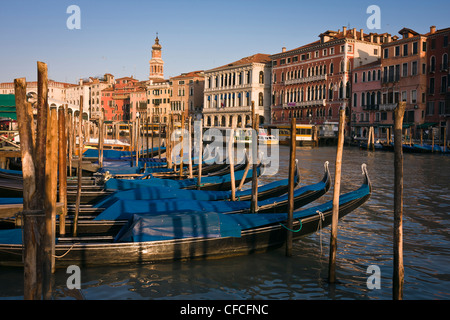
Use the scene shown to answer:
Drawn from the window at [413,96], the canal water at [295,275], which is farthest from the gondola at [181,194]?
the window at [413,96]

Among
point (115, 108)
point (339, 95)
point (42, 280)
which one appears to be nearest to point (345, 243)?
point (42, 280)

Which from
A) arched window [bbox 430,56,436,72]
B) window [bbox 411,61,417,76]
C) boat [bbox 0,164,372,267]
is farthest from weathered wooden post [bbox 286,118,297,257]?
window [bbox 411,61,417,76]

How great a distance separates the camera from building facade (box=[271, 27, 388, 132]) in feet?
117

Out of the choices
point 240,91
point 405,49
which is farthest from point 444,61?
point 240,91

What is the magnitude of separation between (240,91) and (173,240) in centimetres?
3947

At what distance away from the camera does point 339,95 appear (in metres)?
36.6

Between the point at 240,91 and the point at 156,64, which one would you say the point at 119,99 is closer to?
the point at 156,64

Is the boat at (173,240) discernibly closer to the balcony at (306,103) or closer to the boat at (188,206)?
the boat at (188,206)

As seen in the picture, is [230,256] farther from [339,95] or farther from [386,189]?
[339,95]

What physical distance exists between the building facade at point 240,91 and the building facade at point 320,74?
3.80 feet

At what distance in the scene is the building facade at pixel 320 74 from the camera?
1410 inches

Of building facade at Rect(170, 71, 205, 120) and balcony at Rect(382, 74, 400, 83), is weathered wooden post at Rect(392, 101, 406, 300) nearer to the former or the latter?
balcony at Rect(382, 74, 400, 83)

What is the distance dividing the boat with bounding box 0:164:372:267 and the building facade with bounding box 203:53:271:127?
116ft

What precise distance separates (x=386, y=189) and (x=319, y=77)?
27.0m
